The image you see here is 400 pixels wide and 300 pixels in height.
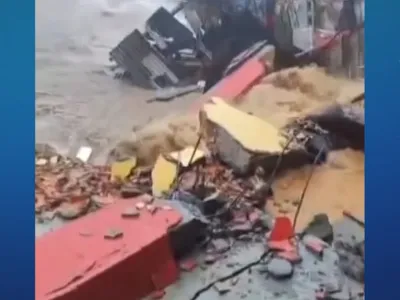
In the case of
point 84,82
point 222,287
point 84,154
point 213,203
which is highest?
point 84,82

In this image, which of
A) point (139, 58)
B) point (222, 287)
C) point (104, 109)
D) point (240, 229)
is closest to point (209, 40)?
point (139, 58)

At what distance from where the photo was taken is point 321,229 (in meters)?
1.16

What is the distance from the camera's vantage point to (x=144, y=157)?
46.1 inches

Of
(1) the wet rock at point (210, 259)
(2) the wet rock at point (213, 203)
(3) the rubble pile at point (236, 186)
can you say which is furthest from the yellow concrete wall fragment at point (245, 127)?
(1) the wet rock at point (210, 259)

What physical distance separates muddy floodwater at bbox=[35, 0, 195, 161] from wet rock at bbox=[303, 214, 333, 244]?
329 millimetres

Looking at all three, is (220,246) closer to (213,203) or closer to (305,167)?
(213,203)

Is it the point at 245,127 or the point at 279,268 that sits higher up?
the point at 245,127

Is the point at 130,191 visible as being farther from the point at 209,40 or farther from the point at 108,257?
the point at 209,40

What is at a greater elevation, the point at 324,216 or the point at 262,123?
the point at 262,123

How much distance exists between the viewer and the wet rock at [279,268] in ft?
3.72

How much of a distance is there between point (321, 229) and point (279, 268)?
0.11 metres
